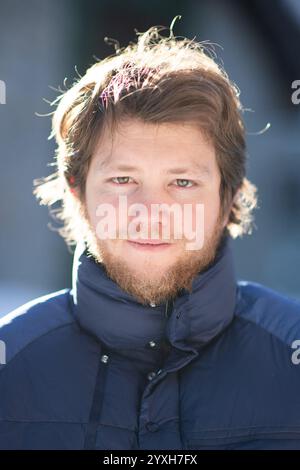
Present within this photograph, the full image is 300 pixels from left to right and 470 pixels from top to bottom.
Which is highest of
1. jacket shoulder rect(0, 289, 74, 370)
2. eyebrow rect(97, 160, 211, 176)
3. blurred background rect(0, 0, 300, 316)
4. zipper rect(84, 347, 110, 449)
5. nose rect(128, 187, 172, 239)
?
blurred background rect(0, 0, 300, 316)

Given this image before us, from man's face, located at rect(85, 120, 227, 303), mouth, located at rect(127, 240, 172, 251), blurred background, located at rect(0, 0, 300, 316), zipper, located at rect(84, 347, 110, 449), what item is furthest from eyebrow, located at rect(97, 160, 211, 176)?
blurred background, located at rect(0, 0, 300, 316)

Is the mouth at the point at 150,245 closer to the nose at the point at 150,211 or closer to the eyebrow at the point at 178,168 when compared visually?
the nose at the point at 150,211

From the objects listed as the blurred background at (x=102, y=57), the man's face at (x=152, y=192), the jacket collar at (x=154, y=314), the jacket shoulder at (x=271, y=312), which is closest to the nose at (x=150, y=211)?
the man's face at (x=152, y=192)

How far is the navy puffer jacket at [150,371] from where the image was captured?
167 centimetres

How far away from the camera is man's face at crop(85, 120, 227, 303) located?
183 centimetres

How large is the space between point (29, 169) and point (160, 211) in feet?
7.79

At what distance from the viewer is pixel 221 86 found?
2000 millimetres

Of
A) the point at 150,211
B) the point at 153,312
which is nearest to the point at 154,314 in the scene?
the point at 153,312

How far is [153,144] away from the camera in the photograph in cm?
185

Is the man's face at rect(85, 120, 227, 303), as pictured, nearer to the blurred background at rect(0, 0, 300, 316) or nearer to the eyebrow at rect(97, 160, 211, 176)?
the eyebrow at rect(97, 160, 211, 176)

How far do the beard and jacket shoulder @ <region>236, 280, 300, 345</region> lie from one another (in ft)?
0.51

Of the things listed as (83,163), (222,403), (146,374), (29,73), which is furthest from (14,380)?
(29,73)

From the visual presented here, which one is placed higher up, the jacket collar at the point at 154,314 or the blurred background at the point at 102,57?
the blurred background at the point at 102,57
